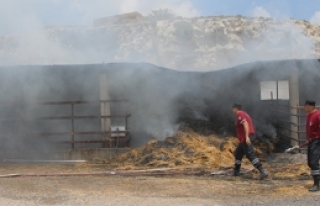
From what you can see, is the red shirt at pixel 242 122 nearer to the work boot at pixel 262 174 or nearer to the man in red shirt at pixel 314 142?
the work boot at pixel 262 174

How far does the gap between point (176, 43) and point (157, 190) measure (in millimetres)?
8937

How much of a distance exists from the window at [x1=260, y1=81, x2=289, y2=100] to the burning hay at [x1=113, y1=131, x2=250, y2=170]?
382 centimetres

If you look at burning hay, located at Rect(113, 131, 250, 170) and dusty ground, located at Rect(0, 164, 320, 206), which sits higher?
burning hay, located at Rect(113, 131, 250, 170)

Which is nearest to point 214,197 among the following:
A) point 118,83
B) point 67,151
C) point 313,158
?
point 313,158

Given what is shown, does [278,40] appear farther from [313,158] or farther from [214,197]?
[214,197]

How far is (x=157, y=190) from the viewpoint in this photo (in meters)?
6.48

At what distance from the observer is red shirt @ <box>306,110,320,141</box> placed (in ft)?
20.7

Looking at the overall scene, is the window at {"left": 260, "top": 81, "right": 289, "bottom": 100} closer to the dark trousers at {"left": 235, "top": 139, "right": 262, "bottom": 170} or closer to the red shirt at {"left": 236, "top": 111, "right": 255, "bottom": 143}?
the red shirt at {"left": 236, "top": 111, "right": 255, "bottom": 143}

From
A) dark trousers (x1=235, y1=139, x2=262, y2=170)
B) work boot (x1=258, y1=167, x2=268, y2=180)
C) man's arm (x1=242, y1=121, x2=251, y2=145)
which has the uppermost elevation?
man's arm (x1=242, y1=121, x2=251, y2=145)

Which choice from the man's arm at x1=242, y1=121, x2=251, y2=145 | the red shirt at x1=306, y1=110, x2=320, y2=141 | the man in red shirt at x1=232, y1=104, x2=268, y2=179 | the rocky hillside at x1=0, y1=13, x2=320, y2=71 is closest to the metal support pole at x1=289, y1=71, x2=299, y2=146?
the rocky hillside at x1=0, y1=13, x2=320, y2=71

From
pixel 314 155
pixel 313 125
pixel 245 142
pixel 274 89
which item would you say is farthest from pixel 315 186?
pixel 274 89

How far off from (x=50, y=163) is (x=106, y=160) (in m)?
1.53

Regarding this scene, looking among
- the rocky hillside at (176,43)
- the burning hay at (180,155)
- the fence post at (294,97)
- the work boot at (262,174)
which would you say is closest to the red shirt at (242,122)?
the work boot at (262,174)

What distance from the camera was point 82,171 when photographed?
8664 millimetres
